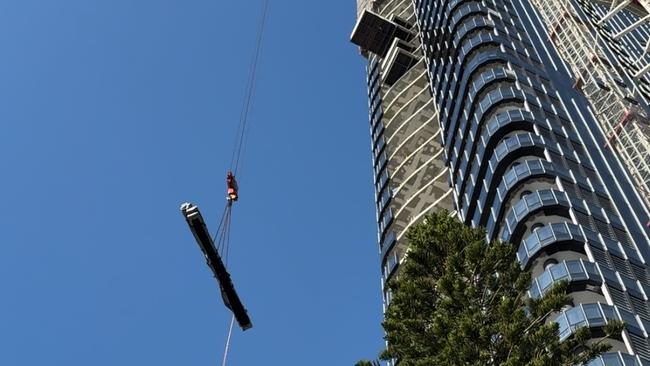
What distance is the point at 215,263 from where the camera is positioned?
27.0m

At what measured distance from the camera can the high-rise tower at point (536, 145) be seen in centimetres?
4525

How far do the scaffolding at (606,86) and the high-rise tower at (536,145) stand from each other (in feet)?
0.40

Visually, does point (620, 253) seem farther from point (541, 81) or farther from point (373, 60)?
point (373, 60)

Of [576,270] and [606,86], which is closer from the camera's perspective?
[576,270]

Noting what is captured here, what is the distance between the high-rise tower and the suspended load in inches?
704

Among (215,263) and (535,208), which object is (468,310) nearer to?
(215,263)

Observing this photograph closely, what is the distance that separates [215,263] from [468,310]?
7913 millimetres

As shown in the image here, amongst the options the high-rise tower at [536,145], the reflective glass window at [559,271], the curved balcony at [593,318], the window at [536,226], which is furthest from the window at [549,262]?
the curved balcony at [593,318]

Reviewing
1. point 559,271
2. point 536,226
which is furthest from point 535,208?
point 559,271

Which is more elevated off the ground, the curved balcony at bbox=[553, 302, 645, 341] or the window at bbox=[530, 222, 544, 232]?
the window at bbox=[530, 222, 544, 232]

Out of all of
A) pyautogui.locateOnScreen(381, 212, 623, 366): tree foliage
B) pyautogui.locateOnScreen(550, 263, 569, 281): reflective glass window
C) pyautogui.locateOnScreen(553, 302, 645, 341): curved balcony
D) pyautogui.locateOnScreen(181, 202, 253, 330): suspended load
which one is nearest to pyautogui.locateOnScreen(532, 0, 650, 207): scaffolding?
pyautogui.locateOnScreen(550, 263, 569, 281): reflective glass window

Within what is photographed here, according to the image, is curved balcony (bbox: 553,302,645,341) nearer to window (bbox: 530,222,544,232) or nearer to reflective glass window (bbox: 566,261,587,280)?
reflective glass window (bbox: 566,261,587,280)

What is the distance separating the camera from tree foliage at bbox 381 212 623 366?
25.2 meters

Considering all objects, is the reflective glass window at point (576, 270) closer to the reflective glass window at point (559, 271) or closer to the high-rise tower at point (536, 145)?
the high-rise tower at point (536, 145)
